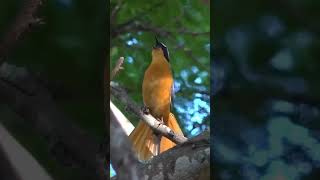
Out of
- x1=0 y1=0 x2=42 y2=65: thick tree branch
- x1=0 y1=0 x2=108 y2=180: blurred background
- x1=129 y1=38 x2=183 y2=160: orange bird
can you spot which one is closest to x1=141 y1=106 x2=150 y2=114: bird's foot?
x1=129 y1=38 x2=183 y2=160: orange bird

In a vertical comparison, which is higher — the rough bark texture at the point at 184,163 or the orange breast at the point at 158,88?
the orange breast at the point at 158,88

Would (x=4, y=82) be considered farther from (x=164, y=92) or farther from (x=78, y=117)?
(x=164, y=92)

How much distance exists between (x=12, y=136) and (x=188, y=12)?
1.84 feet

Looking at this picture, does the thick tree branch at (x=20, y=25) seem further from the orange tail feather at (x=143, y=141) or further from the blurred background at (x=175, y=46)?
the orange tail feather at (x=143, y=141)

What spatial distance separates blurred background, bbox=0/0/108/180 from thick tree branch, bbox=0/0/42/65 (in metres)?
0.01

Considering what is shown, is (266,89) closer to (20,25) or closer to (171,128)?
(171,128)

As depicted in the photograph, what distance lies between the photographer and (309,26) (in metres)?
1.23

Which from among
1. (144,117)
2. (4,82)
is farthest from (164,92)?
(4,82)

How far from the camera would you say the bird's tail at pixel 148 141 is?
1.35 metres

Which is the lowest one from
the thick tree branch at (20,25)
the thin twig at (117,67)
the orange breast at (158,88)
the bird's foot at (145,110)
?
the bird's foot at (145,110)

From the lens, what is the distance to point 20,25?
1347 millimetres

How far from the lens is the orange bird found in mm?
1355

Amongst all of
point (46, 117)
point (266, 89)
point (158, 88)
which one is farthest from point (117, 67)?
point (266, 89)

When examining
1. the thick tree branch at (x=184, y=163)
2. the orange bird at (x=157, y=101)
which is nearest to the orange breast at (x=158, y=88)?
the orange bird at (x=157, y=101)
